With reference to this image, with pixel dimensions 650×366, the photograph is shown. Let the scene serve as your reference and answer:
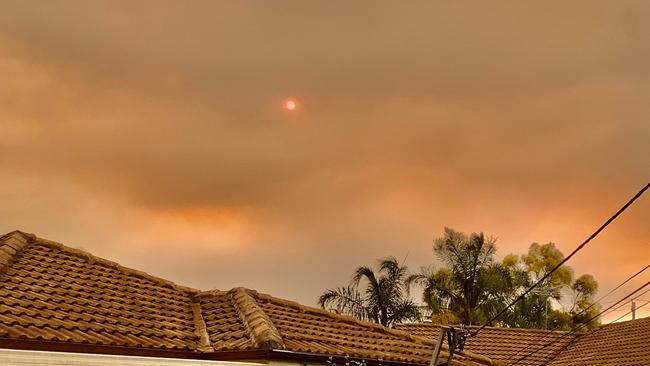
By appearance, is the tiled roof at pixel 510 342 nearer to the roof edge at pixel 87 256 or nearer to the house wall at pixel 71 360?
the roof edge at pixel 87 256

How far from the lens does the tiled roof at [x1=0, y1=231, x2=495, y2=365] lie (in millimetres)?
8562

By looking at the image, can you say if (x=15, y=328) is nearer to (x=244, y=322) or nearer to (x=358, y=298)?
(x=244, y=322)

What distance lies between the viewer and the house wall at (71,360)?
6.50 m

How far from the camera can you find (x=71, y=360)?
6.82 meters

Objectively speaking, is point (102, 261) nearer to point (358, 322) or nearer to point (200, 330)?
point (200, 330)

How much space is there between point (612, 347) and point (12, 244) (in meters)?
17.7


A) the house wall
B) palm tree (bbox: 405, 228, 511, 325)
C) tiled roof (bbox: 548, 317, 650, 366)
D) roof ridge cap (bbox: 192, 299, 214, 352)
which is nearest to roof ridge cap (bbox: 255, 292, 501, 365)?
roof ridge cap (bbox: 192, 299, 214, 352)

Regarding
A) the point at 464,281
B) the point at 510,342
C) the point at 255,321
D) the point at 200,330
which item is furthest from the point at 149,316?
the point at 464,281

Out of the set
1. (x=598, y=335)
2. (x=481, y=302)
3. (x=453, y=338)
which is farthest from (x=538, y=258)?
(x=453, y=338)

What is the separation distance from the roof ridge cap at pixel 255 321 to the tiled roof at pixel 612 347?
38.7 feet

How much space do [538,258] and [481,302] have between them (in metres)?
8.48

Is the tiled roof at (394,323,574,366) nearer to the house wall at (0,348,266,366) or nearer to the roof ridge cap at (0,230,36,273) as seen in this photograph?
the roof ridge cap at (0,230,36,273)

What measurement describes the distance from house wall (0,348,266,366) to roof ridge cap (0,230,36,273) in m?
3.87

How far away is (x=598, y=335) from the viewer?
73.5 ft
